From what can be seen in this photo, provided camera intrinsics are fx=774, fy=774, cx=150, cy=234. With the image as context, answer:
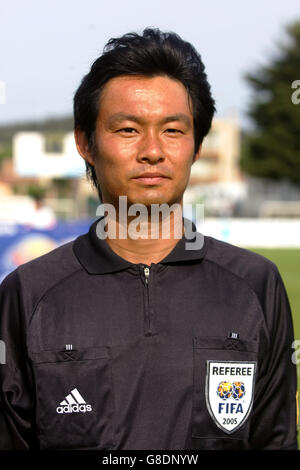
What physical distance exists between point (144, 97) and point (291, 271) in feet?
51.6

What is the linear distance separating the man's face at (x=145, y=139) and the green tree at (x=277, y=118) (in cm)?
5109

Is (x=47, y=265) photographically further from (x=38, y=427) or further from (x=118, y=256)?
(x=38, y=427)

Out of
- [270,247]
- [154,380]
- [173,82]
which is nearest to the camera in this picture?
[154,380]

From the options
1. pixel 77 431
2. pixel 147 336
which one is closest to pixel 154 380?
pixel 147 336

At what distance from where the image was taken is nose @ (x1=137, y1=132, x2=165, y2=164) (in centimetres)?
205

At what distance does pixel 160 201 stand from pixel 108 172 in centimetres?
17

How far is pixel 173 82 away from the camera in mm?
2158

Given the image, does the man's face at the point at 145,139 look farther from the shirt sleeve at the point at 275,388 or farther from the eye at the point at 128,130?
the shirt sleeve at the point at 275,388

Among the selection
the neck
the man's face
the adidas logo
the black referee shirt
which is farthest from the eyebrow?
the adidas logo

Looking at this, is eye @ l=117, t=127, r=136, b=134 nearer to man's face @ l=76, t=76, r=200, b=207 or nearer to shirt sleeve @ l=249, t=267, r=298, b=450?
man's face @ l=76, t=76, r=200, b=207

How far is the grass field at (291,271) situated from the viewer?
11226 millimetres

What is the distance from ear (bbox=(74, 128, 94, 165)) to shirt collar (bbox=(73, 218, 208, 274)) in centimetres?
23

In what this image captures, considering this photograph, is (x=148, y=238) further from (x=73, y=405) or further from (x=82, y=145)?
(x=73, y=405)

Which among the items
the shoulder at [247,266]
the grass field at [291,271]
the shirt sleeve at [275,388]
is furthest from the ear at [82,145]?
the grass field at [291,271]
